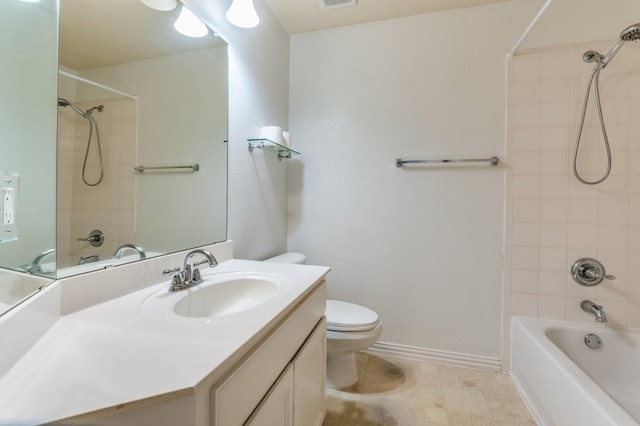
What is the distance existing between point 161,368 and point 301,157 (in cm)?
176

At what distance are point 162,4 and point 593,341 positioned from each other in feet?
8.81

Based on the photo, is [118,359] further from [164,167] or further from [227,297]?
[164,167]

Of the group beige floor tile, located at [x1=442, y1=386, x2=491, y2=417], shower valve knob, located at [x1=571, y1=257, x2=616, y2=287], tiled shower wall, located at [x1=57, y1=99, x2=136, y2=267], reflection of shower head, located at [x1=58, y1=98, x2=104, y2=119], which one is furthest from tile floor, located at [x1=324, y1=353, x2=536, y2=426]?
reflection of shower head, located at [x1=58, y1=98, x2=104, y2=119]

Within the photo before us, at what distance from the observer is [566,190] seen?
1602 mm

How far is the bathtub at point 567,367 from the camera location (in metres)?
1.14

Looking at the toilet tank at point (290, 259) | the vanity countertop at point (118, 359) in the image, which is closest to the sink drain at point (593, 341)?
the toilet tank at point (290, 259)

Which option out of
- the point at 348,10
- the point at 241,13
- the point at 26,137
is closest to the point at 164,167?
the point at 26,137

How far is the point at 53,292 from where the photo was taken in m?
0.67

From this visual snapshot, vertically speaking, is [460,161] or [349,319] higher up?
[460,161]

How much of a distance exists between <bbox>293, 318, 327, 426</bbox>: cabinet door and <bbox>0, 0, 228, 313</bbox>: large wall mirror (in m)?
0.68

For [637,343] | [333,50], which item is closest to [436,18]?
[333,50]

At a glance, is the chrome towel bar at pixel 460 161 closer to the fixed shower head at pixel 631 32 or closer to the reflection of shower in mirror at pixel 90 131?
the fixed shower head at pixel 631 32

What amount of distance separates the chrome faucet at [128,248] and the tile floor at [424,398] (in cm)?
115

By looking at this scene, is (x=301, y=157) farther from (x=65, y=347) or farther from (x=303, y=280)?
(x=65, y=347)
